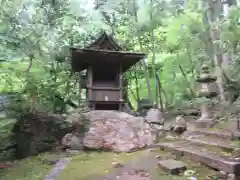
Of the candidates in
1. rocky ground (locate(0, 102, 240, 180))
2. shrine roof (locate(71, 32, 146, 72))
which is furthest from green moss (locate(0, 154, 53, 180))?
shrine roof (locate(71, 32, 146, 72))

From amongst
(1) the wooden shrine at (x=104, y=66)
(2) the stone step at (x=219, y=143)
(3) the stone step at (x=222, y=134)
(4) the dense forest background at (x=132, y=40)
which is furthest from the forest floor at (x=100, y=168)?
(1) the wooden shrine at (x=104, y=66)

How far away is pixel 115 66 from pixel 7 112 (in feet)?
17.7

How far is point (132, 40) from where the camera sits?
49.1ft

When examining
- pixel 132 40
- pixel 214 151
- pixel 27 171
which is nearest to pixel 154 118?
pixel 214 151

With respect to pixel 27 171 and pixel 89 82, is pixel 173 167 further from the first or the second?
pixel 89 82

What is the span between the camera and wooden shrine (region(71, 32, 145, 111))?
9.50 meters

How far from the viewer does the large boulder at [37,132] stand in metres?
7.22

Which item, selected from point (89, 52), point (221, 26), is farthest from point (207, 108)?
point (89, 52)

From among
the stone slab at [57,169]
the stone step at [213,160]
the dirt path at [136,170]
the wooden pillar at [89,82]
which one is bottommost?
the stone slab at [57,169]

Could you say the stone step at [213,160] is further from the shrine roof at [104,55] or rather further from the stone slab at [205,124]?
the shrine roof at [104,55]

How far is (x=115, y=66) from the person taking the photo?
34.7 feet

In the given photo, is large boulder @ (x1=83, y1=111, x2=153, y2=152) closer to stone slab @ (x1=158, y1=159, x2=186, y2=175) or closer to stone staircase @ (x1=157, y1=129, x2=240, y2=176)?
stone staircase @ (x1=157, y1=129, x2=240, y2=176)

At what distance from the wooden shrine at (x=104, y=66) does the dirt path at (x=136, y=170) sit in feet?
15.4

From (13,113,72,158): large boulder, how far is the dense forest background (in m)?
0.63
